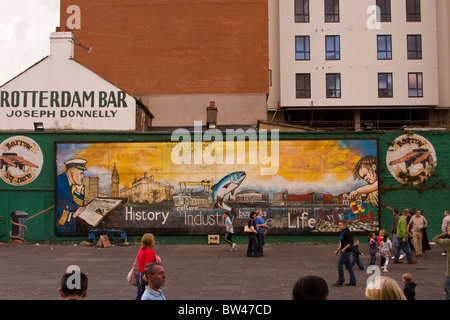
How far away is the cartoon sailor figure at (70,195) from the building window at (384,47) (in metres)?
34.4

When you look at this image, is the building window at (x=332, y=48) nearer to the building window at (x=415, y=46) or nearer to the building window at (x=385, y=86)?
the building window at (x=385, y=86)

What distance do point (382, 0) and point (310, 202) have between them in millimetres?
33645

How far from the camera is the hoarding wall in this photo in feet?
69.5

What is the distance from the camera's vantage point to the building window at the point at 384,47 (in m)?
47.3

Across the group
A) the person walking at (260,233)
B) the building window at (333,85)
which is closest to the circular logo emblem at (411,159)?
the person walking at (260,233)

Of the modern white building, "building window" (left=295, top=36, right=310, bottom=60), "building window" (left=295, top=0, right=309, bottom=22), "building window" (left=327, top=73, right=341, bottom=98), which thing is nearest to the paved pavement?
"building window" (left=327, top=73, right=341, bottom=98)

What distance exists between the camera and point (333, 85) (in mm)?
47531

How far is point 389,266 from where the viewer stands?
51.4ft

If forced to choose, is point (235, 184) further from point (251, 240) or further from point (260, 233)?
point (251, 240)

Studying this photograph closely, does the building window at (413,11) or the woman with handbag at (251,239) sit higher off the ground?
the building window at (413,11)

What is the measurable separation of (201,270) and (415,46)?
4005 centimetres
